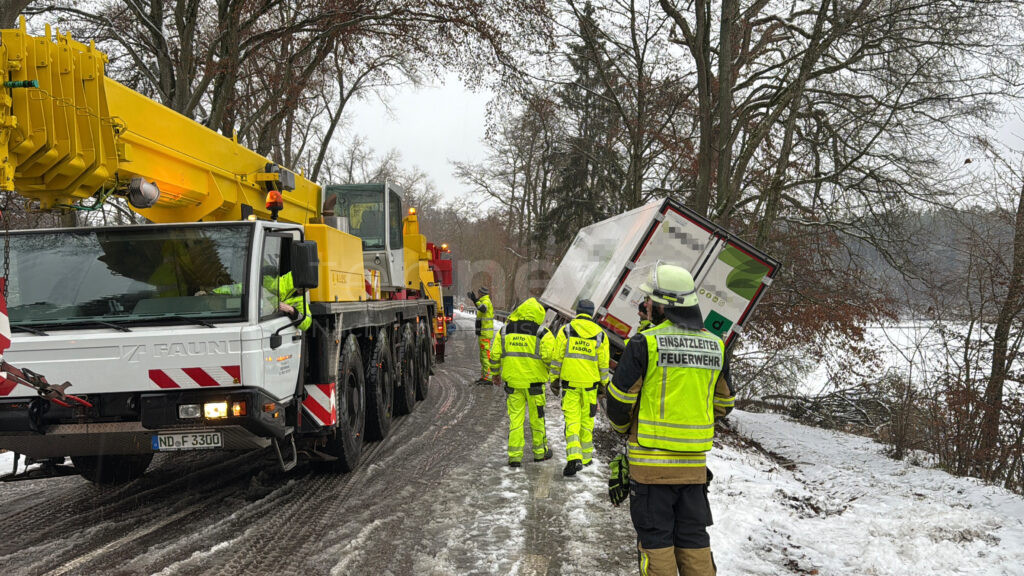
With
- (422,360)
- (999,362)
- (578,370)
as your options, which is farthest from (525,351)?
(999,362)

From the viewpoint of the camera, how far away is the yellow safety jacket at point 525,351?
22.6 feet

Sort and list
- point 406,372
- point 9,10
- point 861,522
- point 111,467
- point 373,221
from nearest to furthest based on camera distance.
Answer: point 861,522
point 111,467
point 9,10
point 406,372
point 373,221

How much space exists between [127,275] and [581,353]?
13.4 ft

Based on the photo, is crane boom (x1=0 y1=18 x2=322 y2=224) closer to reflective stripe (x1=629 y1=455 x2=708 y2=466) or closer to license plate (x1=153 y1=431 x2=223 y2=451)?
license plate (x1=153 y1=431 x2=223 y2=451)

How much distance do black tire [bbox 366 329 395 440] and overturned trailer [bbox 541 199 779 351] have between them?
2732mm

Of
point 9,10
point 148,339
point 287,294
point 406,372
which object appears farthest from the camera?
point 406,372

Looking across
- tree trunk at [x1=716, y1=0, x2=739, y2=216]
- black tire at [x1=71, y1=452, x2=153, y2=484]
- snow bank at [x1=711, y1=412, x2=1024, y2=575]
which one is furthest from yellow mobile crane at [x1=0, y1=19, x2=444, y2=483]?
tree trunk at [x1=716, y1=0, x2=739, y2=216]

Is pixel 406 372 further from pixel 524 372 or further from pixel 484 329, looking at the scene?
pixel 524 372

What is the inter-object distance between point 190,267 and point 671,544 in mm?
3933

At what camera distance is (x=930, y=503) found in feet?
19.8

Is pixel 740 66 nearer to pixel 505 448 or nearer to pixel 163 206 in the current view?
pixel 505 448

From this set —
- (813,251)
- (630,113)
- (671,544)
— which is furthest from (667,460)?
(630,113)

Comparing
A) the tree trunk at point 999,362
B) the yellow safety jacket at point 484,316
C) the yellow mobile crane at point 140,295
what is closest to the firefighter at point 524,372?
the yellow mobile crane at point 140,295

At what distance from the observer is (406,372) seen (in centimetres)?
1024
